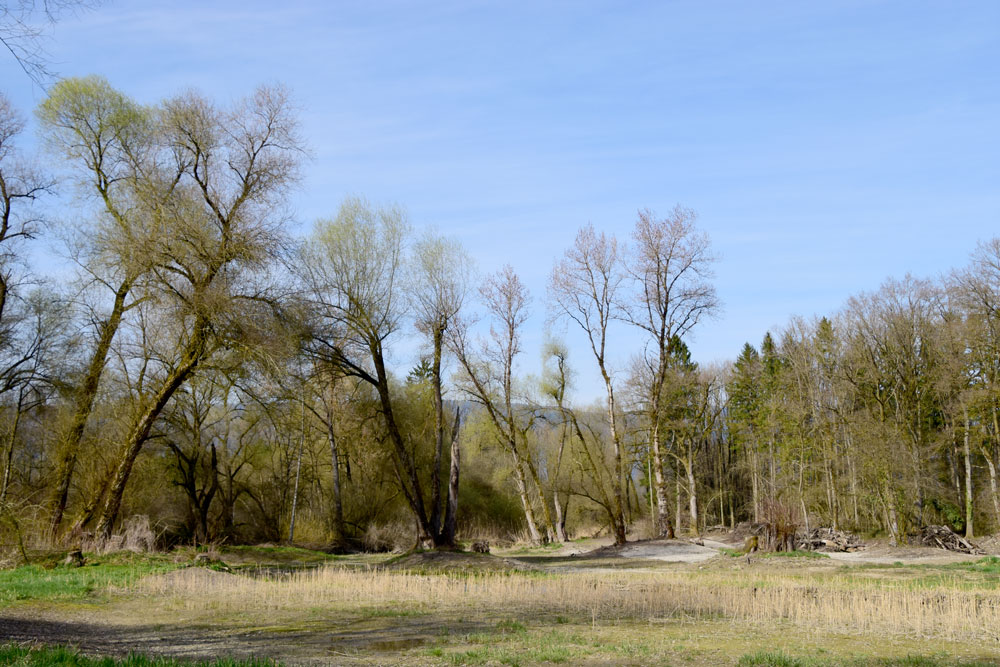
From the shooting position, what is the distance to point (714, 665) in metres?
8.70

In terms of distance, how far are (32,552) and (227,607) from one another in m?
9.66

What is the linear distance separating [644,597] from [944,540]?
20509 mm

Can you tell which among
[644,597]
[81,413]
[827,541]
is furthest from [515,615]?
[827,541]

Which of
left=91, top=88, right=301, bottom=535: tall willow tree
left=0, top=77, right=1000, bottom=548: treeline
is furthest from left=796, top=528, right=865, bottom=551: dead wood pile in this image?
left=91, top=88, right=301, bottom=535: tall willow tree

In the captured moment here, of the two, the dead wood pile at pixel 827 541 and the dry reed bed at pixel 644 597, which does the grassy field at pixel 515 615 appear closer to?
the dry reed bed at pixel 644 597

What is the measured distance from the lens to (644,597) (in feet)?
48.7

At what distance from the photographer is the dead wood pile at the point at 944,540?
28.7m

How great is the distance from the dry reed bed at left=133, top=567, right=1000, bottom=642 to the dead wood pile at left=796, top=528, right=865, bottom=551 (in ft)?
39.1

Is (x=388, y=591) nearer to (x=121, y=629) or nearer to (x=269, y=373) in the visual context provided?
(x=121, y=629)

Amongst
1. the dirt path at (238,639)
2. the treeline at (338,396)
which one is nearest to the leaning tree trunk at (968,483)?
the treeline at (338,396)

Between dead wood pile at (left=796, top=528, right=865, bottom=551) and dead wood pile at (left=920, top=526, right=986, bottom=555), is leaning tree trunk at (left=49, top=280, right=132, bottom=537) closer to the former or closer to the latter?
dead wood pile at (left=796, top=528, right=865, bottom=551)

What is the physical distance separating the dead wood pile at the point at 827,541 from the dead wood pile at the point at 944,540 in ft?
8.58

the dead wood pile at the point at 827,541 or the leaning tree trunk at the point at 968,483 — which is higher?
the leaning tree trunk at the point at 968,483

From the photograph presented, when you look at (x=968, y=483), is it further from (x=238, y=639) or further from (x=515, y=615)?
(x=238, y=639)
